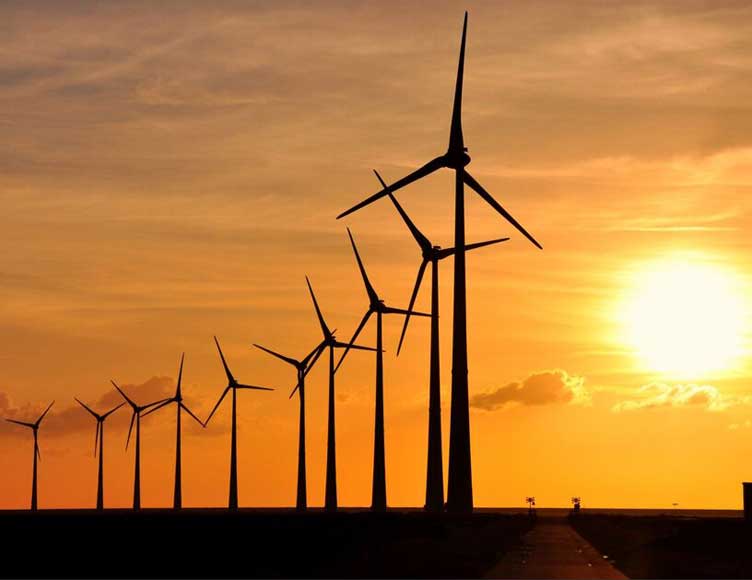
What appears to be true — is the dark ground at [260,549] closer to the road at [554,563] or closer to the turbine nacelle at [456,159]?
the road at [554,563]

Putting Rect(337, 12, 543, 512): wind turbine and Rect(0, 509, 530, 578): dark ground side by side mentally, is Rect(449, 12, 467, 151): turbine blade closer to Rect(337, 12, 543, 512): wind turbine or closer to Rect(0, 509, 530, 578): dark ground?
Rect(337, 12, 543, 512): wind turbine

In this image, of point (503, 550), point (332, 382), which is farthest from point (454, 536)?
point (332, 382)

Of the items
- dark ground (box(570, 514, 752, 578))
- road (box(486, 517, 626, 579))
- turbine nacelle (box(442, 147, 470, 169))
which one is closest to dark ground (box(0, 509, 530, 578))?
road (box(486, 517, 626, 579))

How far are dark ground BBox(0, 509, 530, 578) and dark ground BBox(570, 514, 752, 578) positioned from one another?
9080 millimetres

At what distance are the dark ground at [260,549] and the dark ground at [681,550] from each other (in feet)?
29.8

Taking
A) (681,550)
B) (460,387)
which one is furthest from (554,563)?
(681,550)

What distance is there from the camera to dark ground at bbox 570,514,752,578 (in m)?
82.5

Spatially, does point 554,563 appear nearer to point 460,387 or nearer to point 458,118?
point 460,387

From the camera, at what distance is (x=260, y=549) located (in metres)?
97.6

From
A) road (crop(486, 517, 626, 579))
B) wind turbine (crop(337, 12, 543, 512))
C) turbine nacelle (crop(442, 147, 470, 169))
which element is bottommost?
road (crop(486, 517, 626, 579))

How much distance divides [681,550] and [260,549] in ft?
116

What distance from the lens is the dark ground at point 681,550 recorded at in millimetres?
82500

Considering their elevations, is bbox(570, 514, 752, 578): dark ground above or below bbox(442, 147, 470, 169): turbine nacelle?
below

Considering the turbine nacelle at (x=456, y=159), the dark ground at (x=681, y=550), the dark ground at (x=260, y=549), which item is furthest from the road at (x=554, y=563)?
the turbine nacelle at (x=456, y=159)
